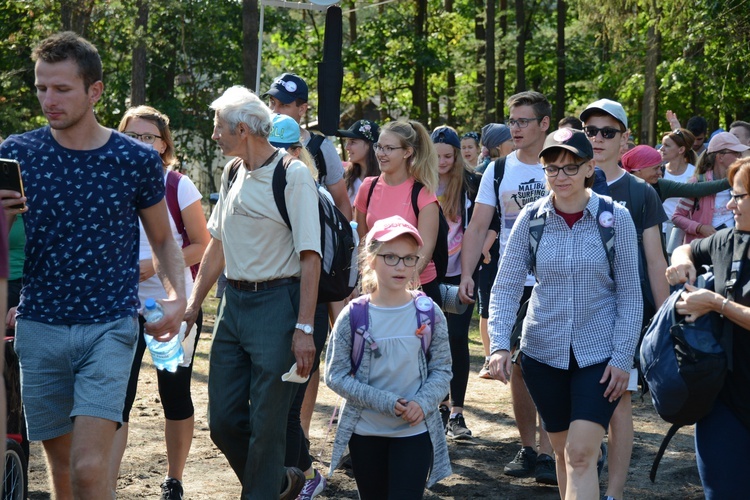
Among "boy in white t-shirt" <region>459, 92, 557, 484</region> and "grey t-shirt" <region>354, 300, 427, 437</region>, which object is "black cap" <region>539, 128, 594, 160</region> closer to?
"grey t-shirt" <region>354, 300, 427, 437</region>

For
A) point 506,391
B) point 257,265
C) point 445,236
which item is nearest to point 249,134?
point 257,265

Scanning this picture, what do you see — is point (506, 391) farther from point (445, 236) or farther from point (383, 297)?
point (383, 297)

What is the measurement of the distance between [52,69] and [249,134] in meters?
1.17

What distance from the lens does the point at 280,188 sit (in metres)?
4.98

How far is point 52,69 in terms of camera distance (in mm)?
4078

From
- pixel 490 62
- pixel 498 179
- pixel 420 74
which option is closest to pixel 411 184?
pixel 498 179

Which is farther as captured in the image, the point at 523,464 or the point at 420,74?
the point at 420,74

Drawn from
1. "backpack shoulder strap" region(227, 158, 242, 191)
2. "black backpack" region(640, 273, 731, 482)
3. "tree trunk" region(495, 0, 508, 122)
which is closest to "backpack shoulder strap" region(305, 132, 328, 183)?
"backpack shoulder strap" region(227, 158, 242, 191)

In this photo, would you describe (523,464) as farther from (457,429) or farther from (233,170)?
(233,170)

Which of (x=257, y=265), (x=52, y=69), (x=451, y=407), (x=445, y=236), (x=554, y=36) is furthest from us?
(x=554, y=36)

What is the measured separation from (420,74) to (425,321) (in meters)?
34.7

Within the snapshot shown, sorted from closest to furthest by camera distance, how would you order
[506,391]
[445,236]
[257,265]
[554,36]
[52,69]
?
[52,69] < [257,265] < [445,236] < [506,391] < [554,36]

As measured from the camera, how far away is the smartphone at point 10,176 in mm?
3775

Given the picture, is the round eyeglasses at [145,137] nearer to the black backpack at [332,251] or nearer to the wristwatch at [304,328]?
the black backpack at [332,251]
